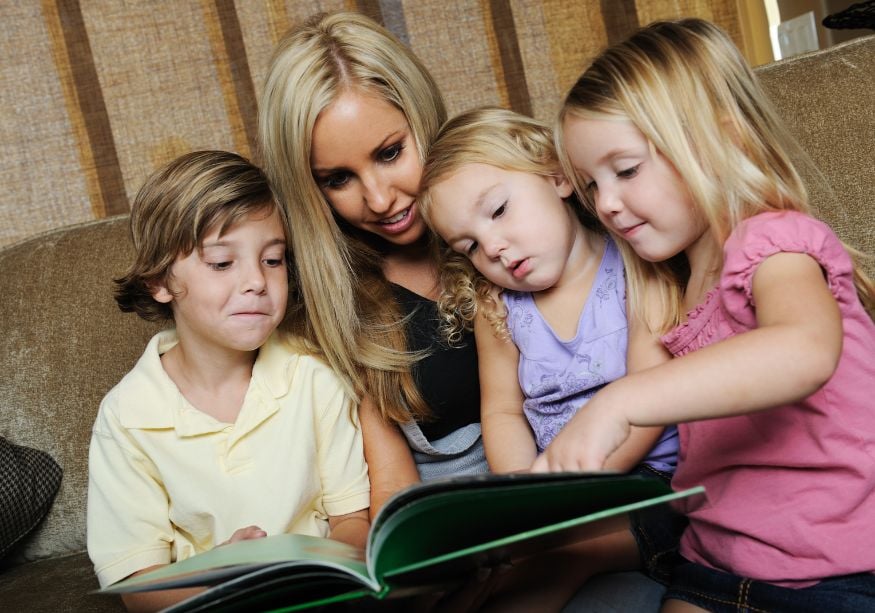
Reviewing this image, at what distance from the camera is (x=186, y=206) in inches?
55.2

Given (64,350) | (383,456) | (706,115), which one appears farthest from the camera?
(64,350)

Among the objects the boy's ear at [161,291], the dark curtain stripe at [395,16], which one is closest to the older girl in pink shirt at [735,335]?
the boy's ear at [161,291]

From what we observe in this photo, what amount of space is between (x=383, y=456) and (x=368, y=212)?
1.48 feet

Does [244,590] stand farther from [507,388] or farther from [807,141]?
[807,141]

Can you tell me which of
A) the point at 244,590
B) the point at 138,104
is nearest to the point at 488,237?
the point at 244,590

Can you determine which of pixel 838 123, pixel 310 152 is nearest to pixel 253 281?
pixel 310 152

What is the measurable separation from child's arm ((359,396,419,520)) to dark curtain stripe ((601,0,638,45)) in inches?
54.7

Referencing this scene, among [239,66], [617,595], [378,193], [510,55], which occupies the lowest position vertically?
[617,595]

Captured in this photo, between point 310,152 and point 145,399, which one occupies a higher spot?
point 310,152

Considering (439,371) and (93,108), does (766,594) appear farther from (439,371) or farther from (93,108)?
(93,108)

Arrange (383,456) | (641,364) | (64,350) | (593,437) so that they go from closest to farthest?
(593,437)
(641,364)
(383,456)
(64,350)

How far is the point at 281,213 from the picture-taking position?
5.03ft

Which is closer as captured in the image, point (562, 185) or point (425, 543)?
point (425, 543)

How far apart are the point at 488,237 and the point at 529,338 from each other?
204 mm
